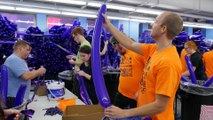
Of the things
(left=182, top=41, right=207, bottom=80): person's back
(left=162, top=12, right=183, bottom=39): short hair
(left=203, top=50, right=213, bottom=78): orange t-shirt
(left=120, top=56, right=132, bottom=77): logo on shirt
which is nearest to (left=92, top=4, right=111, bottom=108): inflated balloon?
(left=162, top=12, right=183, bottom=39): short hair

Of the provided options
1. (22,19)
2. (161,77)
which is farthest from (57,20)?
(161,77)

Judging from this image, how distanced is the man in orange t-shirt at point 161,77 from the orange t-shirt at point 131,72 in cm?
79

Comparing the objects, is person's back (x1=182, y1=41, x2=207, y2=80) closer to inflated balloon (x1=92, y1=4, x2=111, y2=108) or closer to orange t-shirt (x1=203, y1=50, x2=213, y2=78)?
orange t-shirt (x1=203, y1=50, x2=213, y2=78)

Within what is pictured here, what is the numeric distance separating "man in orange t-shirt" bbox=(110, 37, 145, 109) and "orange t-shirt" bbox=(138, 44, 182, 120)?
2.60 feet

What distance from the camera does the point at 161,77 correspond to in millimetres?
1228

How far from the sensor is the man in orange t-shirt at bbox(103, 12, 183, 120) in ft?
3.97

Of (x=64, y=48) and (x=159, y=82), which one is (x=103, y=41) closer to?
(x=64, y=48)

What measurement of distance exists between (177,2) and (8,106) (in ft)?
A: 20.4

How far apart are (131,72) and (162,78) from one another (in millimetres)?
1057

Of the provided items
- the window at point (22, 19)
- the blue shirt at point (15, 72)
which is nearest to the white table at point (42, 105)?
the blue shirt at point (15, 72)

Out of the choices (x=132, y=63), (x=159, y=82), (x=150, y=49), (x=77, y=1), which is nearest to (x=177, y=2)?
(x=77, y=1)

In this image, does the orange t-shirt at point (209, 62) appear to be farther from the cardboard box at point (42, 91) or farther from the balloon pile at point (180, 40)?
the cardboard box at point (42, 91)

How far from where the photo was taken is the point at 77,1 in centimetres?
506

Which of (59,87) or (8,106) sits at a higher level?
(8,106)
